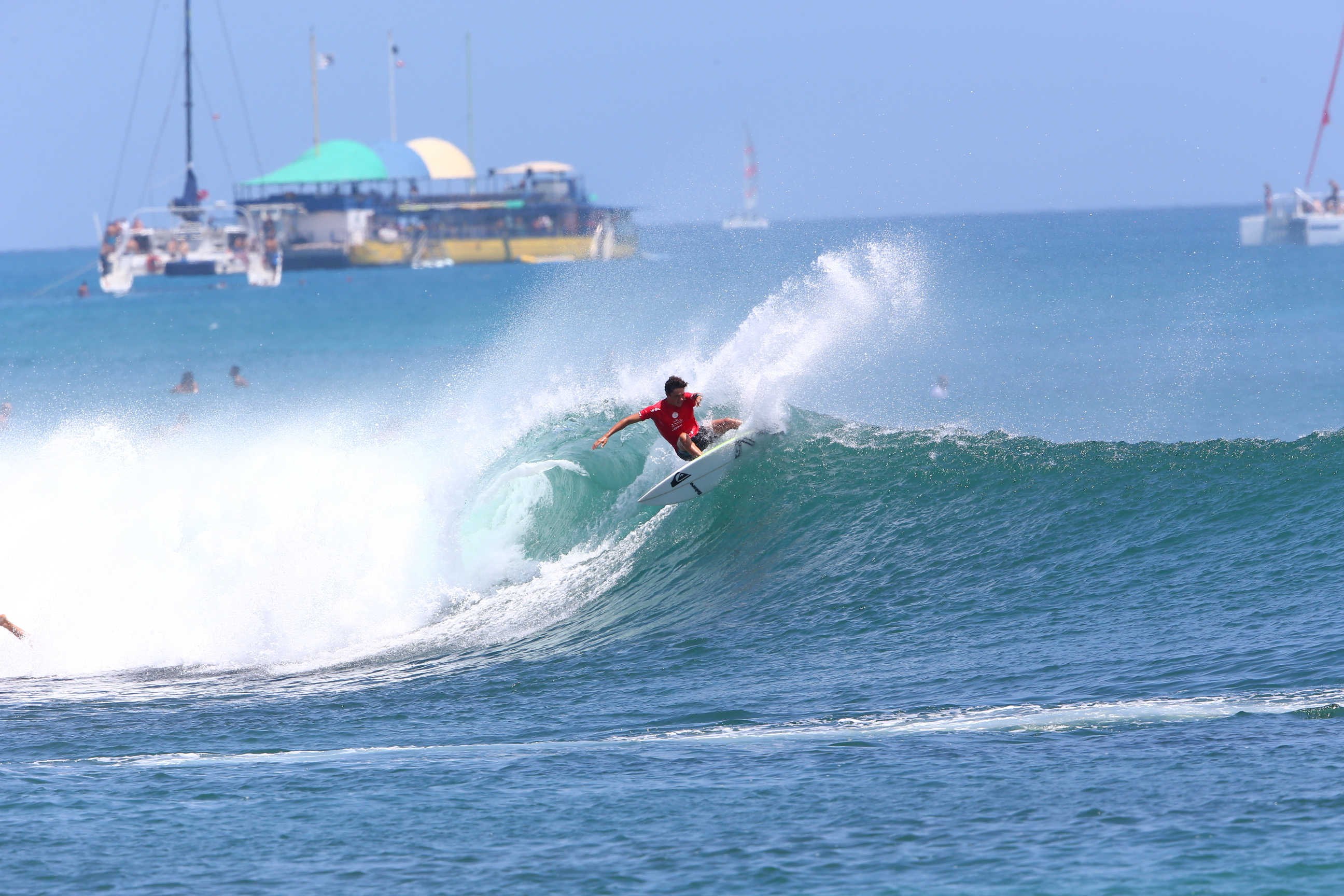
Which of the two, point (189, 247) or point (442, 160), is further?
point (442, 160)

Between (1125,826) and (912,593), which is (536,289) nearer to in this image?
(912,593)

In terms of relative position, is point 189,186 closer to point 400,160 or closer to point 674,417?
point 400,160

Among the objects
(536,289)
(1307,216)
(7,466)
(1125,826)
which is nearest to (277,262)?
(536,289)

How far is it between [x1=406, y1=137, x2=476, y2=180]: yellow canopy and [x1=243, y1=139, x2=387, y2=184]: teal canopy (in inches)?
369

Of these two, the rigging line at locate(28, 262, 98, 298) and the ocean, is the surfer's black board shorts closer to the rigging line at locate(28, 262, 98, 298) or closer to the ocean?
the ocean

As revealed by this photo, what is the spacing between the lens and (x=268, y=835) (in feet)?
24.0

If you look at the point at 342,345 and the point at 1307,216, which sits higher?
the point at 1307,216

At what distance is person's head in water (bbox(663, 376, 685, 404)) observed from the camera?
12898 mm

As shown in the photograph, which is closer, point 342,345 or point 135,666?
point 135,666

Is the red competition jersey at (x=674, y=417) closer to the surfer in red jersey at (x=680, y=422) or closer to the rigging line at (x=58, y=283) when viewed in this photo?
the surfer in red jersey at (x=680, y=422)

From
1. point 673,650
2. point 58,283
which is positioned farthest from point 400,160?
point 673,650

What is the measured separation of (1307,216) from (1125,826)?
9961cm

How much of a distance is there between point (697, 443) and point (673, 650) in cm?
327

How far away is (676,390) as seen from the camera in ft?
42.5
